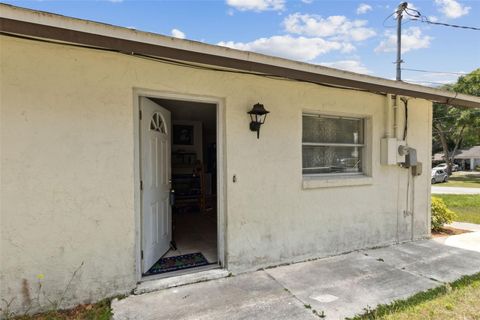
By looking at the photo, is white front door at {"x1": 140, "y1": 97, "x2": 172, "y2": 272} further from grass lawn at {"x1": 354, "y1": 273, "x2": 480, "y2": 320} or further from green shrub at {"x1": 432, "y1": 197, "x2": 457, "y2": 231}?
green shrub at {"x1": 432, "y1": 197, "x2": 457, "y2": 231}

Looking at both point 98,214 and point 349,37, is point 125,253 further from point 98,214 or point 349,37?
point 349,37

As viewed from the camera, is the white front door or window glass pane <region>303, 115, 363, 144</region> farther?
window glass pane <region>303, 115, 363, 144</region>

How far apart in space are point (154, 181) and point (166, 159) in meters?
0.71

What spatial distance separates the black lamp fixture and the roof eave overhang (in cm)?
48

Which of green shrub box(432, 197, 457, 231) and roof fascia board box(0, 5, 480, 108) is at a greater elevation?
roof fascia board box(0, 5, 480, 108)

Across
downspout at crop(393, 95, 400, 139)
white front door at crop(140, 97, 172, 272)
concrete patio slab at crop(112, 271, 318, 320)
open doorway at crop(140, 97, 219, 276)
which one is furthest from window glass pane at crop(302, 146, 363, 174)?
white front door at crop(140, 97, 172, 272)

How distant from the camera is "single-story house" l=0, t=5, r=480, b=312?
262 cm

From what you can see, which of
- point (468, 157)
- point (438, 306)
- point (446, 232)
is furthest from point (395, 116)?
point (468, 157)

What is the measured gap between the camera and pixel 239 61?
3.13 m

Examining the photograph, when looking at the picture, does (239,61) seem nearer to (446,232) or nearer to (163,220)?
(163,220)

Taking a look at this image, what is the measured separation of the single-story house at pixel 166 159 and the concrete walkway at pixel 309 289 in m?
0.31

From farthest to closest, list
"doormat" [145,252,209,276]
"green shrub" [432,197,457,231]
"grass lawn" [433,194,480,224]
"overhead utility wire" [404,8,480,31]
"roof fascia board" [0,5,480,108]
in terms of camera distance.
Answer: "grass lawn" [433,194,480,224] → "overhead utility wire" [404,8,480,31] → "green shrub" [432,197,457,231] → "doormat" [145,252,209,276] → "roof fascia board" [0,5,480,108]

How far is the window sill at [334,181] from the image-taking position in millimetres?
4219

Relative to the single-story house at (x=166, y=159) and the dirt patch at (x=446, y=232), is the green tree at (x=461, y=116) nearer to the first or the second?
the dirt patch at (x=446, y=232)
